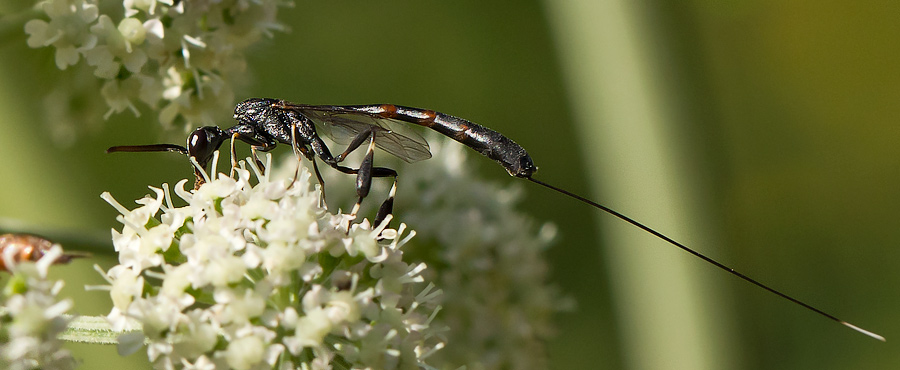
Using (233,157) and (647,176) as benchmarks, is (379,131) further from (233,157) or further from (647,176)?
(647,176)

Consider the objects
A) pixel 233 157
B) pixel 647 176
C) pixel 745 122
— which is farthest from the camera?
pixel 745 122

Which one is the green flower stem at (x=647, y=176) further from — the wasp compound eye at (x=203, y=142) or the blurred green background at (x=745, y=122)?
the wasp compound eye at (x=203, y=142)

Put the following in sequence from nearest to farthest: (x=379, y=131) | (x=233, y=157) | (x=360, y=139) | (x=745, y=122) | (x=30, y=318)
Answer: (x=30, y=318) < (x=233, y=157) < (x=360, y=139) < (x=379, y=131) < (x=745, y=122)

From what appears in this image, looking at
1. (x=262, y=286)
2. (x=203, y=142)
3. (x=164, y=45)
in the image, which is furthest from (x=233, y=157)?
(x=262, y=286)

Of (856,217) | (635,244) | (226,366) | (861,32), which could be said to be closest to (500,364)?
(635,244)

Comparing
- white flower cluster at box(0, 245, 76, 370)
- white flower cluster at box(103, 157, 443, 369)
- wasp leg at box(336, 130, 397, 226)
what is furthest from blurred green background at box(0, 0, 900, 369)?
white flower cluster at box(0, 245, 76, 370)

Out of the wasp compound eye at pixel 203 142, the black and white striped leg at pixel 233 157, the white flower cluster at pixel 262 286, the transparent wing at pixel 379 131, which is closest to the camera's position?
the white flower cluster at pixel 262 286

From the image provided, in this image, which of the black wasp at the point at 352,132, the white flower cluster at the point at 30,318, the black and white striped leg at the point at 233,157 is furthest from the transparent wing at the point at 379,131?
the white flower cluster at the point at 30,318

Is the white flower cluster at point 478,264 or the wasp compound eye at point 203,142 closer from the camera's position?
the wasp compound eye at point 203,142
